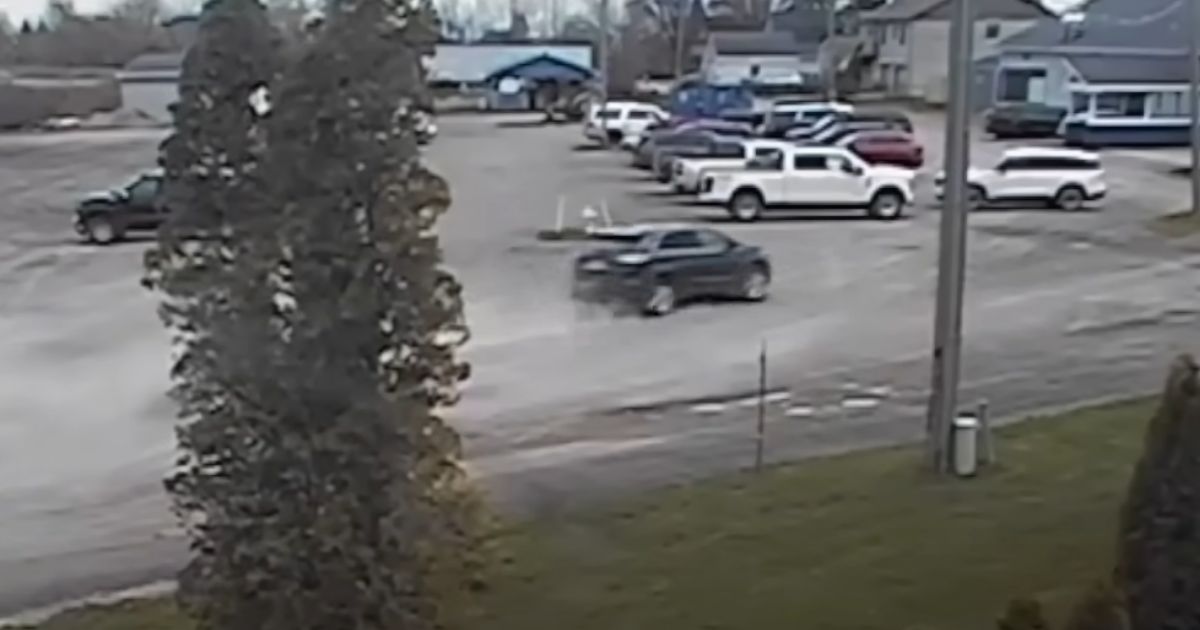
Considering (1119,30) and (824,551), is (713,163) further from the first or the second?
(1119,30)

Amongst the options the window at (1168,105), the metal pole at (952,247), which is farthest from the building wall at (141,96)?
Result: the metal pole at (952,247)

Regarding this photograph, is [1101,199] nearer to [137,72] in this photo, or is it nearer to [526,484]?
[526,484]

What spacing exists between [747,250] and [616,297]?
2.21 m

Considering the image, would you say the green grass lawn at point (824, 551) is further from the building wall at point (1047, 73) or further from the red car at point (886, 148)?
the building wall at point (1047, 73)

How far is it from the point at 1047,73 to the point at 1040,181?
2630cm

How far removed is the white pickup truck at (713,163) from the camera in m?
41.1

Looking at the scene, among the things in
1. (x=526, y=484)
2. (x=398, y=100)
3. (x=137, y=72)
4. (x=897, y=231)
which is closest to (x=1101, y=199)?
(x=897, y=231)

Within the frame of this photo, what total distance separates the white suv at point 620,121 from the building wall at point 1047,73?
13.5 meters

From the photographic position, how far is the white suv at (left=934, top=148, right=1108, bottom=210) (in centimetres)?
4203

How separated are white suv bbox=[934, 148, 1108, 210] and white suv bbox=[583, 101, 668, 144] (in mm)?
16853

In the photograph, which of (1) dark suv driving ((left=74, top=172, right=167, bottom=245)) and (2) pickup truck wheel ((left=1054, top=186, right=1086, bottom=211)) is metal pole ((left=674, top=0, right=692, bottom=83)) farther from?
(1) dark suv driving ((left=74, top=172, right=167, bottom=245))

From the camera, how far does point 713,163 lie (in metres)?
42.6

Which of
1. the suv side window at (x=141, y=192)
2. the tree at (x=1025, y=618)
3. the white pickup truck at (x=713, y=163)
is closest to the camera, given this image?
the tree at (x=1025, y=618)

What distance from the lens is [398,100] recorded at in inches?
311
